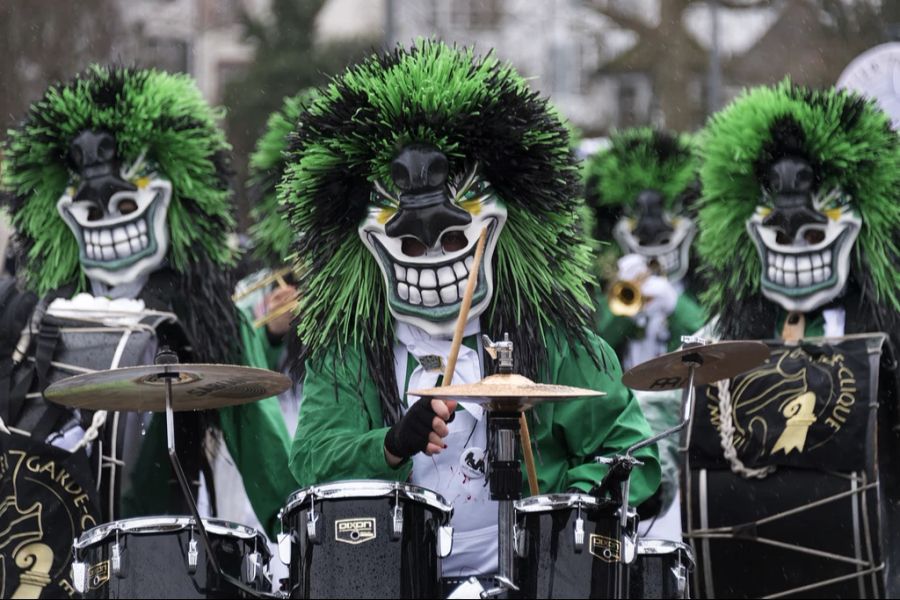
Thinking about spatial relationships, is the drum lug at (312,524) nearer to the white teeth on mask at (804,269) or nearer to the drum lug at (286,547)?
the drum lug at (286,547)

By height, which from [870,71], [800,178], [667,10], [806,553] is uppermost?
[667,10]

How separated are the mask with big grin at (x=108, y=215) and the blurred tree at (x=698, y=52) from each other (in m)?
12.7

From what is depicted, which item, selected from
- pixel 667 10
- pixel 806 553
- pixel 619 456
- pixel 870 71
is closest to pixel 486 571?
pixel 619 456

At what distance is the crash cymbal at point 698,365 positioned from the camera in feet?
15.7

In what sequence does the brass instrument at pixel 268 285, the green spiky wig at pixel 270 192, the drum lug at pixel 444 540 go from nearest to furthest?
the drum lug at pixel 444 540
the brass instrument at pixel 268 285
the green spiky wig at pixel 270 192

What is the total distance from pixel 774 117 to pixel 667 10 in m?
15.8

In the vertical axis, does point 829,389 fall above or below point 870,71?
below

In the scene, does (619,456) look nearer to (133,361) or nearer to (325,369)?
(325,369)

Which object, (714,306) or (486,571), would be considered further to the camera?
(714,306)

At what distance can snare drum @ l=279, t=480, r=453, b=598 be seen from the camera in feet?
14.2

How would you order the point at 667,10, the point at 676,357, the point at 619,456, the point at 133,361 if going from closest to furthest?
the point at 619,456 < the point at 676,357 < the point at 133,361 < the point at 667,10

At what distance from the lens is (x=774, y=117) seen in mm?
6500

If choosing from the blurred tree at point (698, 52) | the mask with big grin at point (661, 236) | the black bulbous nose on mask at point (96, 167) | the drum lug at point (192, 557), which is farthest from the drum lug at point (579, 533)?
the blurred tree at point (698, 52)

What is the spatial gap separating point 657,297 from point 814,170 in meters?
3.36
